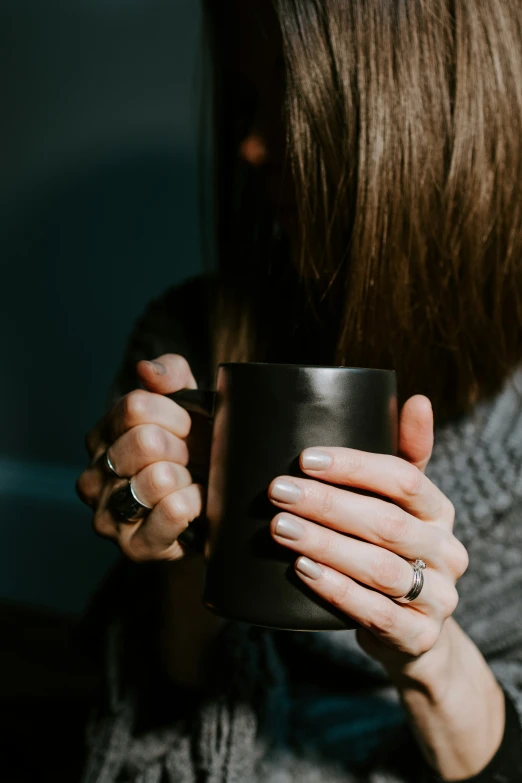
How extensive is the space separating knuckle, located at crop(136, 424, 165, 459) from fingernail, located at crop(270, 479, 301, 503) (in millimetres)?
140

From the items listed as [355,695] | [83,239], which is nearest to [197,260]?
[83,239]

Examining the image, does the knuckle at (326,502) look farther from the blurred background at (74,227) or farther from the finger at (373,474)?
the blurred background at (74,227)

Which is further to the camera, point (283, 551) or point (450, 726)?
point (450, 726)

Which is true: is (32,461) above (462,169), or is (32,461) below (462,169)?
below

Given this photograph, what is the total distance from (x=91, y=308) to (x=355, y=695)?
113cm

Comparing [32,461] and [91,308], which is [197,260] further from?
[32,461]

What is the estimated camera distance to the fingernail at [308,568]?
1.50 ft

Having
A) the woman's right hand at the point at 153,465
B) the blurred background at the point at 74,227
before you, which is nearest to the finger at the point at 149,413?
the woman's right hand at the point at 153,465

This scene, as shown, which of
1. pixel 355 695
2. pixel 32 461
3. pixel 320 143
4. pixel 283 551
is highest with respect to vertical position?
pixel 320 143

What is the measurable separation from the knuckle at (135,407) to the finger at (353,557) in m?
0.16

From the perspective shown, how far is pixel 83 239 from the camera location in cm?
163

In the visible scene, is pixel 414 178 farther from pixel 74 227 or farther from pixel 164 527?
pixel 74 227

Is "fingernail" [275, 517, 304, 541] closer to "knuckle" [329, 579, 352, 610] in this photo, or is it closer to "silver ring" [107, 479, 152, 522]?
"knuckle" [329, 579, 352, 610]

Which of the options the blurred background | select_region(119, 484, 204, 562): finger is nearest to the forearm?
select_region(119, 484, 204, 562): finger
